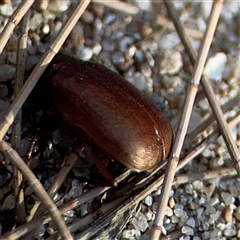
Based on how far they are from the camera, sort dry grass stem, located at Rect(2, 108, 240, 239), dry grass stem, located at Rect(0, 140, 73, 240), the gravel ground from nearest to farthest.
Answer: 1. dry grass stem, located at Rect(0, 140, 73, 240)
2. dry grass stem, located at Rect(2, 108, 240, 239)
3. the gravel ground

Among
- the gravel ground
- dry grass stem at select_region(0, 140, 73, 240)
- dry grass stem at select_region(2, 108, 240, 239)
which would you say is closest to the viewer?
dry grass stem at select_region(0, 140, 73, 240)

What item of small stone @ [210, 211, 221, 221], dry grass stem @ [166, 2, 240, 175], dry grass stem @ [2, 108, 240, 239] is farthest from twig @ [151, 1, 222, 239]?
small stone @ [210, 211, 221, 221]

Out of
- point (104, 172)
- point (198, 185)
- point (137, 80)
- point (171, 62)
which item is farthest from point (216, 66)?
point (104, 172)

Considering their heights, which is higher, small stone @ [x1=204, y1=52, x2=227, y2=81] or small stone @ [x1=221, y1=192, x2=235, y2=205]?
small stone @ [x1=204, y1=52, x2=227, y2=81]

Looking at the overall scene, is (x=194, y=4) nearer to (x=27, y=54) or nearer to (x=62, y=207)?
(x=27, y=54)

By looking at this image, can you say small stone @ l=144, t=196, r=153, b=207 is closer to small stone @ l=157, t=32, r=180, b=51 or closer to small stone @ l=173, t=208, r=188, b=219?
small stone @ l=173, t=208, r=188, b=219

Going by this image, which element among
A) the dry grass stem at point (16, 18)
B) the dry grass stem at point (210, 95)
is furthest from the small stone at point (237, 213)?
the dry grass stem at point (16, 18)

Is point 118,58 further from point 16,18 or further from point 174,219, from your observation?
point 174,219
